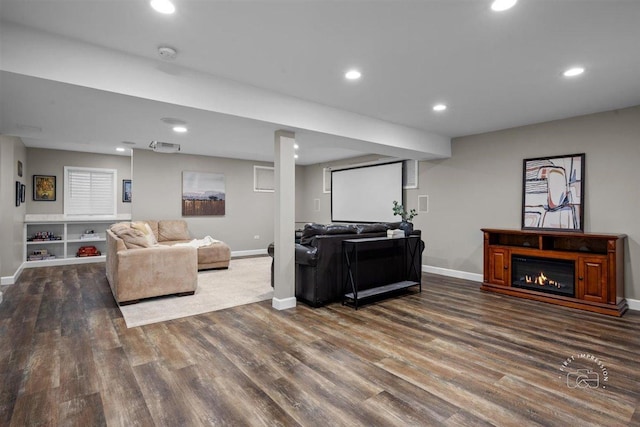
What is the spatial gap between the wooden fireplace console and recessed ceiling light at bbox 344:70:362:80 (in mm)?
3285

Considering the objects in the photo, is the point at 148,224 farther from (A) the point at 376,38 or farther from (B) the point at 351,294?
(A) the point at 376,38

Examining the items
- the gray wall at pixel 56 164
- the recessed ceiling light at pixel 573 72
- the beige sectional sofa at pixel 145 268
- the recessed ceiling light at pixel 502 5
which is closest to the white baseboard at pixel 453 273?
the recessed ceiling light at pixel 573 72

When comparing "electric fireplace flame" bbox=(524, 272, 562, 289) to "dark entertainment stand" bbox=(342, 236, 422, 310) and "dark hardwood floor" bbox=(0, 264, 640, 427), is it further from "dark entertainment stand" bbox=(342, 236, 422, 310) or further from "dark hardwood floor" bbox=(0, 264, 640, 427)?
"dark entertainment stand" bbox=(342, 236, 422, 310)

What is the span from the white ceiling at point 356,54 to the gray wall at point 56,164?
11.0 feet

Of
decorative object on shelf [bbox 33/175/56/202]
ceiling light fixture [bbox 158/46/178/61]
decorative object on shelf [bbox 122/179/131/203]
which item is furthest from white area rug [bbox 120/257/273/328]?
decorative object on shelf [bbox 33/175/56/202]

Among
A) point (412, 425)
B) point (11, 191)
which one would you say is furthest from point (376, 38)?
point (11, 191)

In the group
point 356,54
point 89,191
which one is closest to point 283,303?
point 356,54

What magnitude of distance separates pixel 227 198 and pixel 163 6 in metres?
6.34

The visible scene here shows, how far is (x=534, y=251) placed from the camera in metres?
4.60

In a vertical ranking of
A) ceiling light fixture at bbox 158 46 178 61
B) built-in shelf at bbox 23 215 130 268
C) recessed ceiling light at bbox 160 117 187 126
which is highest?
ceiling light fixture at bbox 158 46 178 61

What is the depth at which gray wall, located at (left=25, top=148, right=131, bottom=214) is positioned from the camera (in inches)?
275

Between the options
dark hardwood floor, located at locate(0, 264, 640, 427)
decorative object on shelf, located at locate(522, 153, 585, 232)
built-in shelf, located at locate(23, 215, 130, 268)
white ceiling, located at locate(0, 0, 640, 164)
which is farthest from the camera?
built-in shelf, located at locate(23, 215, 130, 268)

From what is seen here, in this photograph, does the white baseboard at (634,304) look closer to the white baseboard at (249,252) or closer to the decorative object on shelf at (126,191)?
the white baseboard at (249,252)

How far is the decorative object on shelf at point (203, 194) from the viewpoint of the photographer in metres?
7.72
